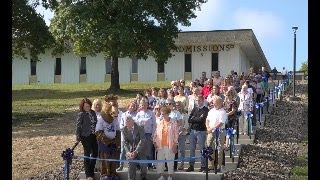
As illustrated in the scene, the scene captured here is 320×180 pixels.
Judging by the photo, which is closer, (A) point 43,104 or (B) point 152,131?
(B) point 152,131

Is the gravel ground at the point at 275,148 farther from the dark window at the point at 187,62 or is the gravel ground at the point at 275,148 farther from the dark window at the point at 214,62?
the dark window at the point at 187,62

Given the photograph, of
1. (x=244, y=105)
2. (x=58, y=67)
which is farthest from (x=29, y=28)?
(x=58, y=67)

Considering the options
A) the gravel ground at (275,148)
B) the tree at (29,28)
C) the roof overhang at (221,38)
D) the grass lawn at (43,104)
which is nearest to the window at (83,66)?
the grass lawn at (43,104)

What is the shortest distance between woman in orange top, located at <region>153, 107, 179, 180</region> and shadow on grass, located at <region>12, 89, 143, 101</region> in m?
17.1

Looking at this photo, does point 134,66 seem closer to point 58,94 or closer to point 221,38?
point 221,38

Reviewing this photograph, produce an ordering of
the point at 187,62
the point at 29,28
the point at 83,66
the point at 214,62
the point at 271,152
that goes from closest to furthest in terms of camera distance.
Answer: the point at 271,152
the point at 29,28
the point at 214,62
the point at 187,62
the point at 83,66

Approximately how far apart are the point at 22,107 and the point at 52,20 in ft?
27.2

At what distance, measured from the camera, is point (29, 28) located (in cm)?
2389

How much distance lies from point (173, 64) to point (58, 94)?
1322 cm

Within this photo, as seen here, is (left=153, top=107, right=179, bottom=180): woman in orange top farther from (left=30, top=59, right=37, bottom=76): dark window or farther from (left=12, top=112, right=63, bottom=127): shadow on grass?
(left=30, top=59, right=37, bottom=76): dark window

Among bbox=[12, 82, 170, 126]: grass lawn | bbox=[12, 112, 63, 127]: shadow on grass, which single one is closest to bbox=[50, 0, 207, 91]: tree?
bbox=[12, 82, 170, 126]: grass lawn

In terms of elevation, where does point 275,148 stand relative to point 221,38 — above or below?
below
